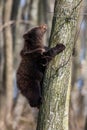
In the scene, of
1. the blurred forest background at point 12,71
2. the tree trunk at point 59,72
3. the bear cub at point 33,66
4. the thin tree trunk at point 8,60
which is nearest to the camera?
the tree trunk at point 59,72

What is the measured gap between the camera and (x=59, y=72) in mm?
6680

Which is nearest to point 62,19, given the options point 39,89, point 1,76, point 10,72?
point 39,89

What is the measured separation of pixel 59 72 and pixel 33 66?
0.51 metres

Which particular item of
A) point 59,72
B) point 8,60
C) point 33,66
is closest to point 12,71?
point 8,60

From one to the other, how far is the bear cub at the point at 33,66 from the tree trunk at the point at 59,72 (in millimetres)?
142

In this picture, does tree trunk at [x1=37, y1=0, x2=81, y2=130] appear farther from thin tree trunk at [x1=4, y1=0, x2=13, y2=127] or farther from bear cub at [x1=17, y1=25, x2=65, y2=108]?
thin tree trunk at [x1=4, y1=0, x2=13, y2=127]

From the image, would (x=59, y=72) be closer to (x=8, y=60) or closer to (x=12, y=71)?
(x=8, y=60)

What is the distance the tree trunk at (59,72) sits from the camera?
6.68 m

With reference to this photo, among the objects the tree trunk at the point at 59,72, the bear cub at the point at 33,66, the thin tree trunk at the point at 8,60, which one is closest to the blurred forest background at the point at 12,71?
the thin tree trunk at the point at 8,60

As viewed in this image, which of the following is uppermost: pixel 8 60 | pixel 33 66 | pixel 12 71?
pixel 33 66

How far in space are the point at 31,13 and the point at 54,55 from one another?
15.9 meters

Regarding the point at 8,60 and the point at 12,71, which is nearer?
the point at 8,60

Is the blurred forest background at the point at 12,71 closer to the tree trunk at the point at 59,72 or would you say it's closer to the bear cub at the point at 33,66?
the bear cub at the point at 33,66

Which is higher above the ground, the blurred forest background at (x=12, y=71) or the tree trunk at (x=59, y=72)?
the tree trunk at (x=59, y=72)
